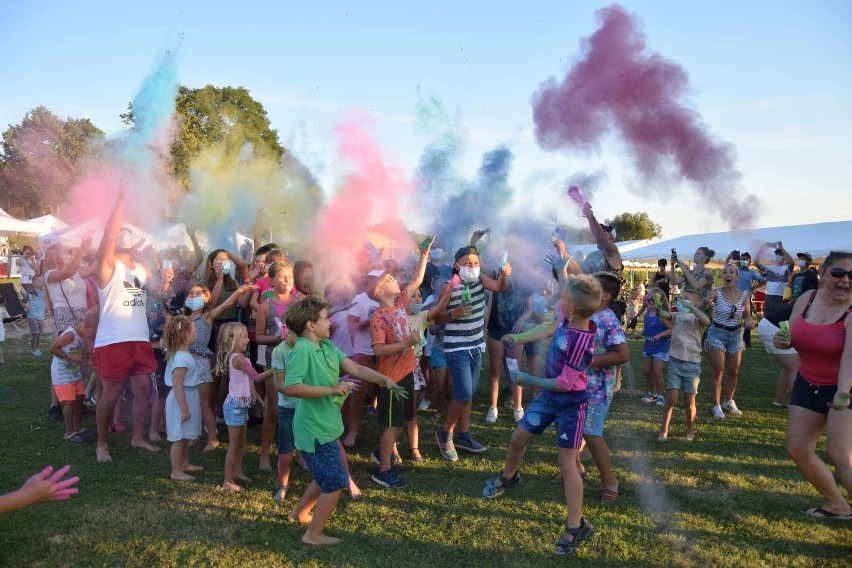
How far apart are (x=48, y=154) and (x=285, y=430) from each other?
32.3ft

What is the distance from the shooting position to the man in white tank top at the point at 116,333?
5.31 m

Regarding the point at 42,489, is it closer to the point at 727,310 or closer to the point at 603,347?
the point at 603,347

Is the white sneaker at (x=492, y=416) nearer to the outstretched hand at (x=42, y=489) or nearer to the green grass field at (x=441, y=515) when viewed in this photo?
the green grass field at (x=441, y=515)

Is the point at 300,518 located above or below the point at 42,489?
below

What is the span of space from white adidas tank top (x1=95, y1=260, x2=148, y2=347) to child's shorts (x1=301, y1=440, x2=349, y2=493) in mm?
2792

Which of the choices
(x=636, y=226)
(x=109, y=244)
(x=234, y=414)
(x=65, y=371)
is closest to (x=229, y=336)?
(x=234, y=414)

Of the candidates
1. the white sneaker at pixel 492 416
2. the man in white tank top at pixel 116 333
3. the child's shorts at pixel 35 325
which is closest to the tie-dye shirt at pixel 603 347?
the white sneaker at pixel 492 416

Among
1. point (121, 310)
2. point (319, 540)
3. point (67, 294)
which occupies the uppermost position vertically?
point (121, 310)

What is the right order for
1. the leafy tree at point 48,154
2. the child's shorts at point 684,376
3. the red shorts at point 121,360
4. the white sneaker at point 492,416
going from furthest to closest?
the leafy tree at point 48,154
the white sneaker at point 492,416
the child's shorts at point 684,376
the red shorts at point 121,360

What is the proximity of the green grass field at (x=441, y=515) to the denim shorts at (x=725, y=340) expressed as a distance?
1309mm

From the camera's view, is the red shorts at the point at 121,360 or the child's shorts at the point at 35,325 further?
the child's shorts at the point at 35,325

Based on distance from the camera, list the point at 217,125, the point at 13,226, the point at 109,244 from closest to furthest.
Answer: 1. the point at 109,244
2. the point at 217,125
3. the point at 13,226

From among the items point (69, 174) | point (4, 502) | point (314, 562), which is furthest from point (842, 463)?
point (69, 174)

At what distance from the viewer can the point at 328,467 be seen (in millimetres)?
3654
